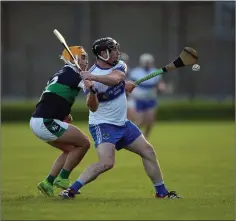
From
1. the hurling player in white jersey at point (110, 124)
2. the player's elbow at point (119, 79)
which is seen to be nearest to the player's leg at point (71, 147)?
the hurling player in white jersey at point (110, 124)

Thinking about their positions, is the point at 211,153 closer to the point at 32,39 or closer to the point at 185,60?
the point at 185,60

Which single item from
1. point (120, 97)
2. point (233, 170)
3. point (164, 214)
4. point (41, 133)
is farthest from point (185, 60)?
point (233, 170)

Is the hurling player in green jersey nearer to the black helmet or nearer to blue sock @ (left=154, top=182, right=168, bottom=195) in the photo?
the black helmet

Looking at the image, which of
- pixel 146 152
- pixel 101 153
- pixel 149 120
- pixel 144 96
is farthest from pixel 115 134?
pixel 144 96

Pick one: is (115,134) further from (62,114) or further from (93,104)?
(62,114)

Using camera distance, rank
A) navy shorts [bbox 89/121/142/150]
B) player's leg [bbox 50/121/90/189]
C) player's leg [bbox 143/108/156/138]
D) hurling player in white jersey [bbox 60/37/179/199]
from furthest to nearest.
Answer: player's leg [bbox 143/108/156/138]
player's leg [bbox 50/121/90/189]
navy shorts [bbox 89/121/142/150]
hurling player in white jersey [bbox 60/37/179/199]

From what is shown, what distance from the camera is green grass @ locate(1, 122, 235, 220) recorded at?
364 inches

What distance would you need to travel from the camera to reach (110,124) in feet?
35.1

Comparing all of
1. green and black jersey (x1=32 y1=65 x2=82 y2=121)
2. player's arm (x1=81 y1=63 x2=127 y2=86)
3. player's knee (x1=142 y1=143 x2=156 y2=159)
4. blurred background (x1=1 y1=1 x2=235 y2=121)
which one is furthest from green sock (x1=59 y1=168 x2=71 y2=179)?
blurred background (x1=1 y1=1 x2=235 y2=121)

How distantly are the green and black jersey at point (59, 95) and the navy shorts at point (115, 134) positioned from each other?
1.72 feet

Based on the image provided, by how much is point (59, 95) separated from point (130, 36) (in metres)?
27.5

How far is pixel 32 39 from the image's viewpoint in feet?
127

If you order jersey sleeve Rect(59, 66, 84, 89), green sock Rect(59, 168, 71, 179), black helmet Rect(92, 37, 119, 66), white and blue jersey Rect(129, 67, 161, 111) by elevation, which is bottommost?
white and blue jersey Rect(129, 67, 161, 111)

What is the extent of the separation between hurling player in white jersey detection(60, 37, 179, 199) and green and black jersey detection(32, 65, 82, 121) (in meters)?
0.36
